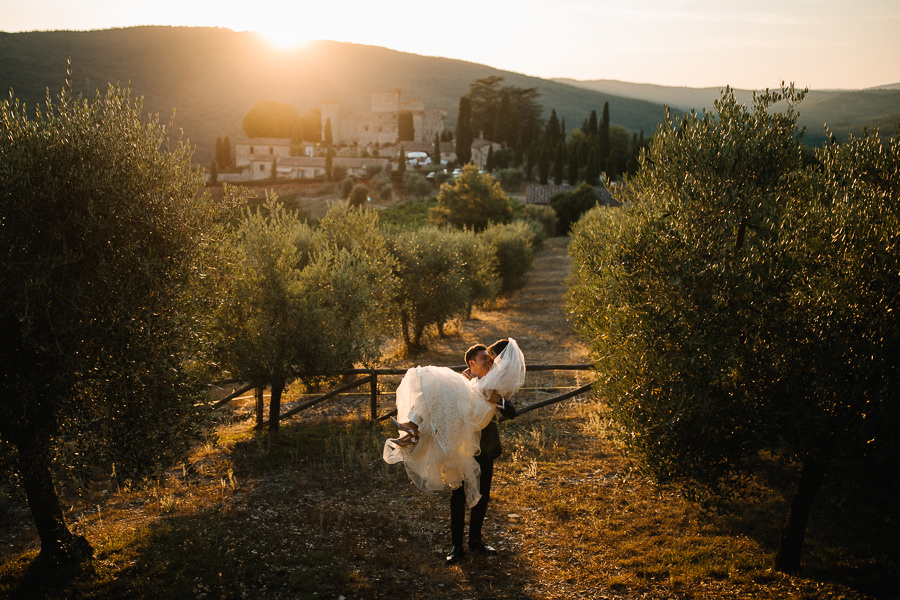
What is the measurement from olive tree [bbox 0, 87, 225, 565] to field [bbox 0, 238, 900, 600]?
1.01 meters

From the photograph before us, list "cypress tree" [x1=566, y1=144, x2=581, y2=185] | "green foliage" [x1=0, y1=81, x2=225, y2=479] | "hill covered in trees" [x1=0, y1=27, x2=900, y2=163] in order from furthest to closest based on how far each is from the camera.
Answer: "hill covered in trees" [x1=0, y1=27, x2=900, y2=163], "cypress tree" [x1=566, y1=144, x2=581, y2=185], "green foliage" [x1=0, y1=81, x2=225, y2=479]

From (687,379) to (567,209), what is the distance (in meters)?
57.6

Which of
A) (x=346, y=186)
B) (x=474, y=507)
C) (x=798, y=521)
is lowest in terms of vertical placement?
(x=474, y=507)

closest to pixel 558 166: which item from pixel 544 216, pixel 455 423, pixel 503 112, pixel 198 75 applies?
pixel 544 216

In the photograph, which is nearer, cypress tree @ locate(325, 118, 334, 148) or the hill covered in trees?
cypress tree @ locate(325, 118, 334, 148)

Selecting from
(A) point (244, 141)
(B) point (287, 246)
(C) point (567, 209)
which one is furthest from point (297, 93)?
(B) point (287, 246)

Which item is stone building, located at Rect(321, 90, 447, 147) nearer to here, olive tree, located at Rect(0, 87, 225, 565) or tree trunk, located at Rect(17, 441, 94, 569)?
olive tree, located at Rect(0, 87, 225, 565)

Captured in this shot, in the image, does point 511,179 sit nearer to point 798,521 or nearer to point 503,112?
point 503,112

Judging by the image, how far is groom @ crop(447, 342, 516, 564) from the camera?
23.7 feet

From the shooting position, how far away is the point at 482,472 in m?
7.36

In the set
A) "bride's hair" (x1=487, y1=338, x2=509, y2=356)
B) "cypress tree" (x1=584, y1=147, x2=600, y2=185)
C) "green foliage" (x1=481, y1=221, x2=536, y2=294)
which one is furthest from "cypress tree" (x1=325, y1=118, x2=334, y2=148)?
"bride's hair" (x1=487, y1=338, x2=509, y2=356)

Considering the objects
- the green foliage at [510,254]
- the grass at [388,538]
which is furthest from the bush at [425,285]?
the grass at [388,538]

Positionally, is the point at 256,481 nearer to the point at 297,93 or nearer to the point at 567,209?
the point at 567,209

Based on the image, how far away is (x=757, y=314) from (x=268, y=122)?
12832 centimetres
